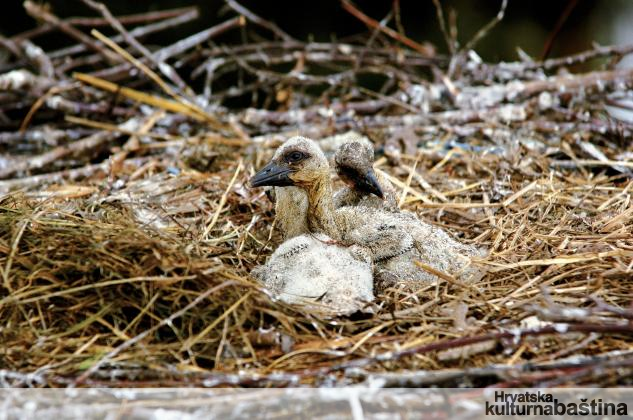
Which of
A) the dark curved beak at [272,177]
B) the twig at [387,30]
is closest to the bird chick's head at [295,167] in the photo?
the dark curved beak at [272,177]

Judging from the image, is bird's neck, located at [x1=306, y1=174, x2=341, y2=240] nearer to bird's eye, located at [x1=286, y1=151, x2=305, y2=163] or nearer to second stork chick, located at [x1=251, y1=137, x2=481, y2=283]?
second stork chick, located at [x1=251, y1=137, x2=481, y2=283]

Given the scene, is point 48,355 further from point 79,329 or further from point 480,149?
point 480,149

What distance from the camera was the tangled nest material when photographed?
7.36 ft

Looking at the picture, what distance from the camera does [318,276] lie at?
2.75 metres

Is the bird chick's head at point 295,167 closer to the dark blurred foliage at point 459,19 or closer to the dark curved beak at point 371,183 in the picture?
the dark curved beak at point 371,183

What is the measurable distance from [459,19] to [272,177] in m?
7.68

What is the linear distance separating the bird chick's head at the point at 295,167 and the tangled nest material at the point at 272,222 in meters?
0.37

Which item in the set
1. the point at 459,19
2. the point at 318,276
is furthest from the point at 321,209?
the point at 459,19

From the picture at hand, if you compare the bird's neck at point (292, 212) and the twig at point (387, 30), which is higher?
the twig at point (387, 30)

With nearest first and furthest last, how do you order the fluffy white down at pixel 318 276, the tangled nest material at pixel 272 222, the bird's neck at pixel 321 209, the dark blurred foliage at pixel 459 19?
the tangled nest material at pixel 272 222, the fluffy white down at pixel 318 276, the bird's neck at pixel 321 209, the dark blurred foliage at pixel 459 19

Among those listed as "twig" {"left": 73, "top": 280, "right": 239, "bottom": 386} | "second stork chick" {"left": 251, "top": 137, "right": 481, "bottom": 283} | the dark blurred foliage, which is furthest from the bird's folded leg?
the dark blurred foliage

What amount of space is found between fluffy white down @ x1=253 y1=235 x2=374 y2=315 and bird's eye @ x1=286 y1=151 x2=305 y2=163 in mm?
335

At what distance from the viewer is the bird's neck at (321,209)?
125 inches

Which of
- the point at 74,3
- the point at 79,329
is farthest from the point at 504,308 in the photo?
the point at 74,3
